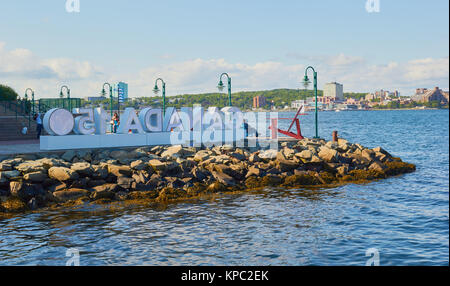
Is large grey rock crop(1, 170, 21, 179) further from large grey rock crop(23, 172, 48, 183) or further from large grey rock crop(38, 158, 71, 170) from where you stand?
large grey rock crop(38, 158, 71, 170)

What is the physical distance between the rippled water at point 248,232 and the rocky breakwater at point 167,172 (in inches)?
70.8

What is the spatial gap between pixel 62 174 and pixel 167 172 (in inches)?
201

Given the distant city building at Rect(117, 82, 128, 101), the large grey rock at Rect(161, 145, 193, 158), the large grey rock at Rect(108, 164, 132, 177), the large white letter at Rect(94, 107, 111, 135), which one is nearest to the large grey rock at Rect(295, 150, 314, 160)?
the large grey rock at Rect(161, 145, 193, 158)

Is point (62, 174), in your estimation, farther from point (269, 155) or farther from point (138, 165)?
point (269, 155)

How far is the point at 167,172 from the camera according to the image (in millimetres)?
24125

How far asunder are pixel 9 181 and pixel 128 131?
35.4ft

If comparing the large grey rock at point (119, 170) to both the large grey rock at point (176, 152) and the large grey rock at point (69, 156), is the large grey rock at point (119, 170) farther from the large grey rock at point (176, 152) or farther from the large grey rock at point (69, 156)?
the large grey rock at point (176, 152)

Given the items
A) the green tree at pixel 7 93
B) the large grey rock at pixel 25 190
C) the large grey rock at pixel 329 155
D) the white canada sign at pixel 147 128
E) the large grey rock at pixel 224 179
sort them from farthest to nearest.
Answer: the green tree at pixel 7 93 → the large grey rock at pixel 329 155 → the white canada sign at pixel 147 128 → the large grey rock at pixel 224 179 → the large grey rock at pixel 25 190

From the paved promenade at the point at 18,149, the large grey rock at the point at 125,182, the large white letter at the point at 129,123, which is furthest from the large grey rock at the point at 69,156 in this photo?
the large grey rock at the point at 125,182

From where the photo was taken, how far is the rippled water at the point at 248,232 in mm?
13188

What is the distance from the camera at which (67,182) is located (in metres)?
21.8

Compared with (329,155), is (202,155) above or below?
above

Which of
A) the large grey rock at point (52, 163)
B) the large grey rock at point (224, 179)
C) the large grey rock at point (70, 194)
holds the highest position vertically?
the large grey rock at point (52, 163)

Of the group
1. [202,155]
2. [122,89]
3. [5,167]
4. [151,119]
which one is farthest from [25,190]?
[122,89]
